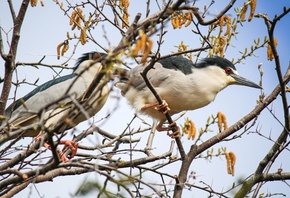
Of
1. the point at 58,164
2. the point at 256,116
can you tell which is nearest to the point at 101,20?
the point at 256,116

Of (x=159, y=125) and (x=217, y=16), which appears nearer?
(x=217, y=16)

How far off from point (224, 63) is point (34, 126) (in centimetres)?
332

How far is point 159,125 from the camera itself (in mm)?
5332

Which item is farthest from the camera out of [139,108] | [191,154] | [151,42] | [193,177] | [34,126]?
[139,108]

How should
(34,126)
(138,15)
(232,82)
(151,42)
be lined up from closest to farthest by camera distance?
(151,42) → (34,126) → (138,15) → (232,82)

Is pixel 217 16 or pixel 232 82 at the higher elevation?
pixel 232 82

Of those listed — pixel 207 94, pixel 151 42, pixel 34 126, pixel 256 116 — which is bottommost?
pixel 34 126

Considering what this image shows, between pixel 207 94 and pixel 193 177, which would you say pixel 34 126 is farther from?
pixel 207 94

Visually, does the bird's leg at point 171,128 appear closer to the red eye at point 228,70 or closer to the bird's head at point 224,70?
the bird's head at point 224,70

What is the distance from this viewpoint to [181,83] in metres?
5.10

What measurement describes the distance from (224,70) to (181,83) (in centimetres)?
53

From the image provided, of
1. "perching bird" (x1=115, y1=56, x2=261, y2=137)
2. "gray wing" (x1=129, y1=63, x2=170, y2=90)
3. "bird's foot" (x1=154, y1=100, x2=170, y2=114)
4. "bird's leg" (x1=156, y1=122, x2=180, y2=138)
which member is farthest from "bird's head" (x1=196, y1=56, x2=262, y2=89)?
"bird's foot" (x1=154, y1=100, x2=170, y2=114)

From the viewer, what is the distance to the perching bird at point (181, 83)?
5070 mm

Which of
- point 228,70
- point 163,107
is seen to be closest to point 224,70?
point 228,70
